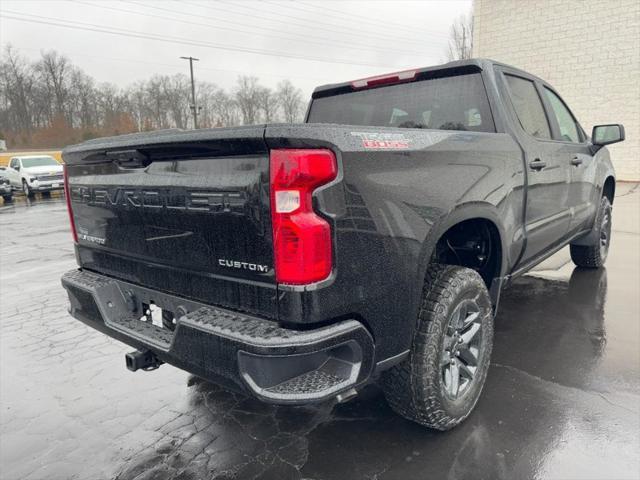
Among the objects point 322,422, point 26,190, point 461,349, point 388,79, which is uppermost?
point 388,79

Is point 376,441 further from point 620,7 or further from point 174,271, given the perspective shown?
point 620,7

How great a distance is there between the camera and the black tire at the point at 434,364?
2229 millimetres

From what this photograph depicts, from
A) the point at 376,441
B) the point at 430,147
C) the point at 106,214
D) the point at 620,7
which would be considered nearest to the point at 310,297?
the point at 430,147

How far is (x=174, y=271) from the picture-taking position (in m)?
2.24

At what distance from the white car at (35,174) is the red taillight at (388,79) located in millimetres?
19279

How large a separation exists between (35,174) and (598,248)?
20.4 metres

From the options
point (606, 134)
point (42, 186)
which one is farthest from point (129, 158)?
point (42, 186)

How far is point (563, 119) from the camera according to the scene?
4168 mm

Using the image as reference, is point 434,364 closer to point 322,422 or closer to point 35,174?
point 322,422

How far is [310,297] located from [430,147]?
38.6 inches

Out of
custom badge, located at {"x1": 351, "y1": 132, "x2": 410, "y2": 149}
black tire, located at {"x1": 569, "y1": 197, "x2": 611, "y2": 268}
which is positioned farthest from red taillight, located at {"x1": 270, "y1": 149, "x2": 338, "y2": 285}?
black tire, located at {"x1": 569, "y1": 197, "x2": 611, "y2": 268}

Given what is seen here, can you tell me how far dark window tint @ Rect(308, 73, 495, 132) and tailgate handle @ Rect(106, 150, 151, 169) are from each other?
178cm

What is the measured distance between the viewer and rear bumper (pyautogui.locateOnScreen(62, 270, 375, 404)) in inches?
68.2

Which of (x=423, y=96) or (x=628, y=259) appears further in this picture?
(x=628, y=259)
